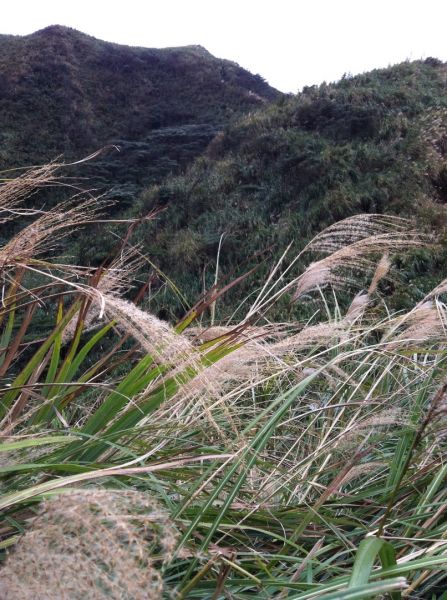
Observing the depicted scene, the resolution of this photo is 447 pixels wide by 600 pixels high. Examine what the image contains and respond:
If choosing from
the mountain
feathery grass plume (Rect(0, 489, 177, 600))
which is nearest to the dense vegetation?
feathery grass plume (Rect(0, 489, 177, 600))

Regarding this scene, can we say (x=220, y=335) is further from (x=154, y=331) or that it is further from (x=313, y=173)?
(x=313, y=173)

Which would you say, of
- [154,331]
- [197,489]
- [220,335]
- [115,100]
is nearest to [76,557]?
[154,331]

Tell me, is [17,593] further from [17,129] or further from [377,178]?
[17,129]

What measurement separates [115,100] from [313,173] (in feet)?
51.8

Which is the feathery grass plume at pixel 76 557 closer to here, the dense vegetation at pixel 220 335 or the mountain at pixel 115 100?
the dense vegetation at pixel 220 335

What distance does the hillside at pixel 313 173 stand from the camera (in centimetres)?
834

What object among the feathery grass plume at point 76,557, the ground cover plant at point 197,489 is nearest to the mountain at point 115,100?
the ground cover plant at point 197,489

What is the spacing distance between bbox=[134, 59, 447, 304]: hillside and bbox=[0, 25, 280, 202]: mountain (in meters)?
4.84

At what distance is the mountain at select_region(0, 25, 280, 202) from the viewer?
17.8 m

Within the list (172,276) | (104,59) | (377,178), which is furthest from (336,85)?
(104,59)

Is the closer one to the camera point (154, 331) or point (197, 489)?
point (154, 331)

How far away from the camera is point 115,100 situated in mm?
23219

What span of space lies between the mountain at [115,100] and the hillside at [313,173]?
15.9 ft

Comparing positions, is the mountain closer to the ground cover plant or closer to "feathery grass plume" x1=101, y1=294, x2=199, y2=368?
the ground cover plant
